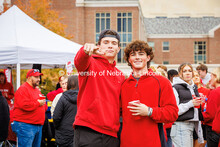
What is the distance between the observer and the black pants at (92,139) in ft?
9.82

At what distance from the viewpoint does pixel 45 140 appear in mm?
8680

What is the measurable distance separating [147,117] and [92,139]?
0.62 meters

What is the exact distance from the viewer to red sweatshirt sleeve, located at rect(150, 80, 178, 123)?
2.91m

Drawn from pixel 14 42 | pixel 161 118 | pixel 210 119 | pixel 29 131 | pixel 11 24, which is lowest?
pixel 29 131

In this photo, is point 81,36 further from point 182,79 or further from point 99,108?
point 99,108

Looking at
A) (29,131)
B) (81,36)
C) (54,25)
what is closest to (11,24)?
(29,131)

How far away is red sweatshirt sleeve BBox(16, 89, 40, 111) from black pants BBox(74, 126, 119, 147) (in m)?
3.59

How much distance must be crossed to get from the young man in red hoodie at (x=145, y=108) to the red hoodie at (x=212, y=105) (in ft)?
7.89

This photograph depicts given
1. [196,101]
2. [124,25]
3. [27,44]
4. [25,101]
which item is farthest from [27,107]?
[124,25]

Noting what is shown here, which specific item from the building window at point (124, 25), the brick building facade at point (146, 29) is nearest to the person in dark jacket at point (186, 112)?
the brick building facade at point (146, 29)

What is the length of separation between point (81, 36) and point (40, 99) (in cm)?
3394

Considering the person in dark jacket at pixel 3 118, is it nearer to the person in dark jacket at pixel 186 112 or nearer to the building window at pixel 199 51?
the person in dark jacket at pixel 186 112

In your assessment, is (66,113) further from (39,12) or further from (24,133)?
(39,12)

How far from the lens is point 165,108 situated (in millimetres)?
2977
